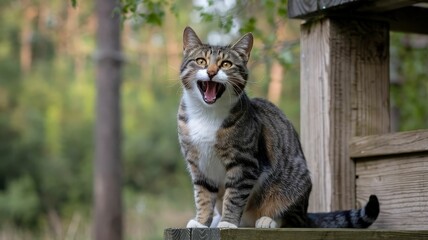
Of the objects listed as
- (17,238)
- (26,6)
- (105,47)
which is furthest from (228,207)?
(26,6)

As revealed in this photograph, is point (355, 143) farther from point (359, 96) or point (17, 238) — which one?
point (17, 238)

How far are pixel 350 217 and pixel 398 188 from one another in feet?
0.74

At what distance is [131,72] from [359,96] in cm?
→ 1684

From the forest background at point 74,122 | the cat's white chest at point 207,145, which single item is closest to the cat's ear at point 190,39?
the cat's white chest at point 207,145

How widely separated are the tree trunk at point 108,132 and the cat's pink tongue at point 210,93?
18.7 ft

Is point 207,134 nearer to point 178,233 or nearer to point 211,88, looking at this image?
point 211,88

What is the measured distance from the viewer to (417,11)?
143 inches

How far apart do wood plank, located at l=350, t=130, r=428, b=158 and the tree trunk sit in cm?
555

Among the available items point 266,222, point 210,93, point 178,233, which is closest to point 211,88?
point 210,93

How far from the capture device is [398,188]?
3074 mm

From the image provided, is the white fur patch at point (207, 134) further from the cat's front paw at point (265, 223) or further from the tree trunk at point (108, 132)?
the tree trunk at point (108, 132)

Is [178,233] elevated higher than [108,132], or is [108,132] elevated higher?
[108,132]

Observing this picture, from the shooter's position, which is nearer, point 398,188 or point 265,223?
point 265,223

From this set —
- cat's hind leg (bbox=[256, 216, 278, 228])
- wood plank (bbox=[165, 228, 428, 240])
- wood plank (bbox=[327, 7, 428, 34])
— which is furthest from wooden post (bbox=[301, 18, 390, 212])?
wood plank (bbox=[165, 228, 428, 240])
